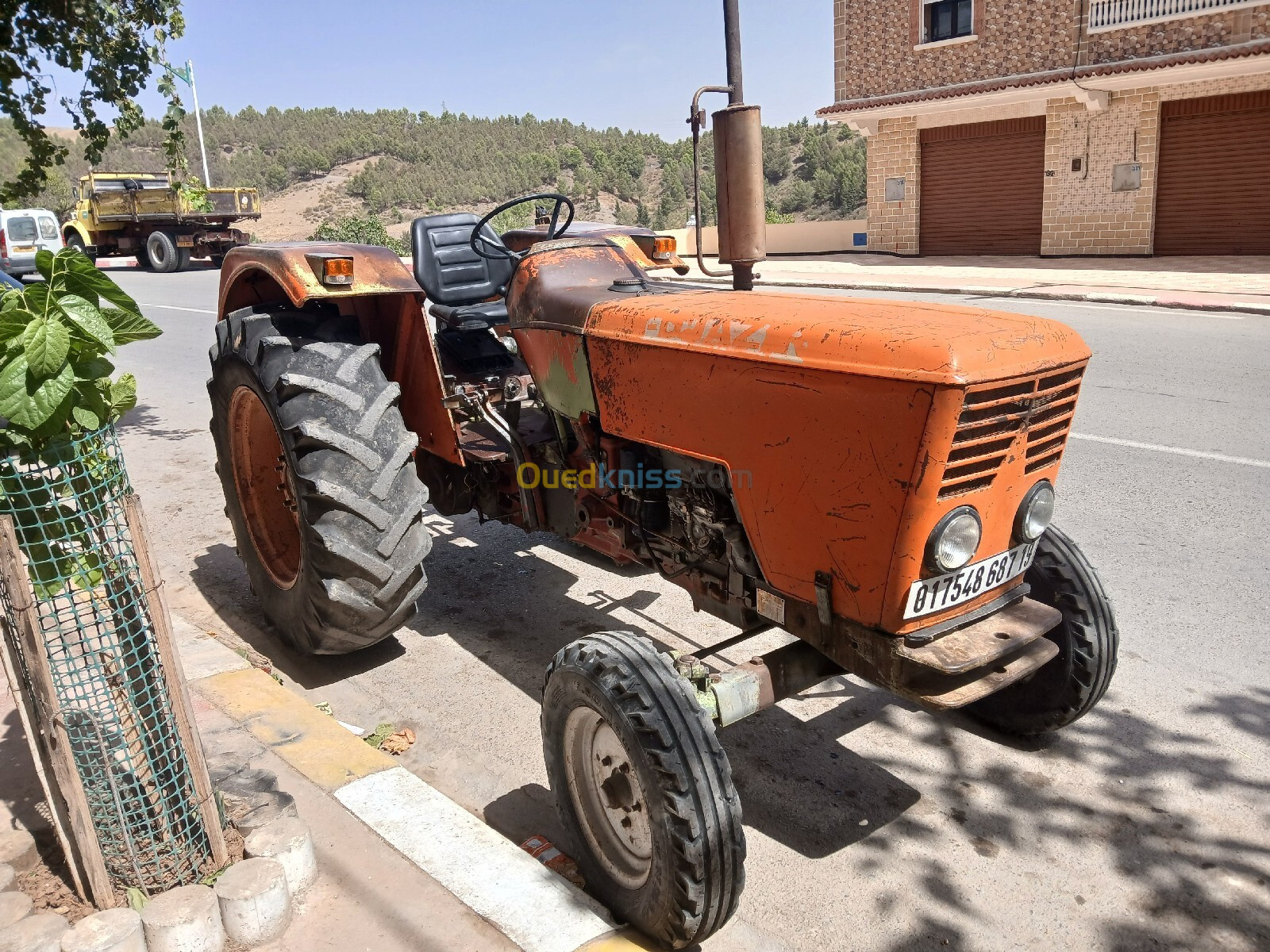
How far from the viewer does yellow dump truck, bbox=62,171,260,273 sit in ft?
80.4

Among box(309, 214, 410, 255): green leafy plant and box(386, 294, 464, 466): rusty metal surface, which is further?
box(309, 214, 410, 255): green leafy plant

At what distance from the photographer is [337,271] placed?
385cm

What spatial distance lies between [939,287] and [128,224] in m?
20.2

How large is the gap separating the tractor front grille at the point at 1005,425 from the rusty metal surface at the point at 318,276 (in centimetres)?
253

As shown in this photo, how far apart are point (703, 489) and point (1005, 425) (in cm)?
87

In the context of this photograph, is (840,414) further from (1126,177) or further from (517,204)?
(1126,177)

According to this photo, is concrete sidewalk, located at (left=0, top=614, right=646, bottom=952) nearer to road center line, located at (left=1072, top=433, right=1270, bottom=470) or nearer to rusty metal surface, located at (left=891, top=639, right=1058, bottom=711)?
rusty metal surface, located at (left=891, top=639, right=1058, bottom=711)

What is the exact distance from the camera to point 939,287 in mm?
15859

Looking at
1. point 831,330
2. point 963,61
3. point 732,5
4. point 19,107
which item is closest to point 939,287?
point 963,61

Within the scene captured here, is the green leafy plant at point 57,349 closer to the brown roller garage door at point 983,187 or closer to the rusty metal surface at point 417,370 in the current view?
the rusty metal surface at point 417,370

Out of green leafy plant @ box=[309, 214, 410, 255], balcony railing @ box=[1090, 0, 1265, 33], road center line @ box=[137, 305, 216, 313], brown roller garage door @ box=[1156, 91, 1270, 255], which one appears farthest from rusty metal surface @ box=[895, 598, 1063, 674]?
green leafy plant @ box=[309, 214, 410, 255]

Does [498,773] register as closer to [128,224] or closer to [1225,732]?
[1225,732]

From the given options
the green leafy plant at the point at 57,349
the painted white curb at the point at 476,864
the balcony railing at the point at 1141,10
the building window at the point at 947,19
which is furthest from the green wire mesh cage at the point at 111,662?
the building window at the point at 947,19

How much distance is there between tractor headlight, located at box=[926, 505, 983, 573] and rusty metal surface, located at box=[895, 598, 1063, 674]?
0.72ft
